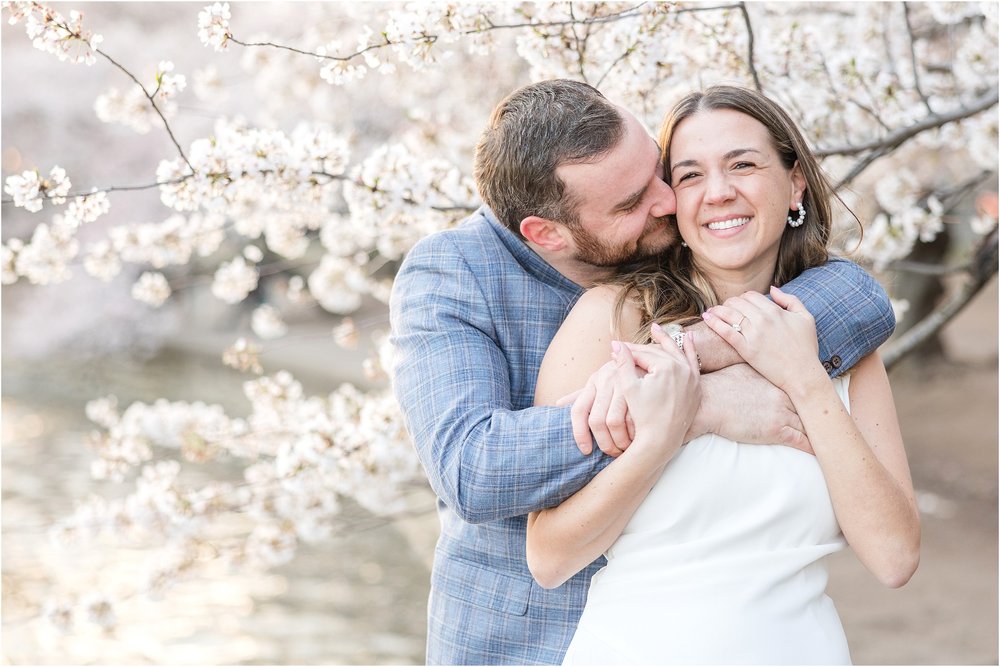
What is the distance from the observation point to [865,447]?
1.81 m

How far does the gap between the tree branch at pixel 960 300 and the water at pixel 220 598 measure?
7.39 feet

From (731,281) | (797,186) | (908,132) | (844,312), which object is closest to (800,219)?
(797,186)

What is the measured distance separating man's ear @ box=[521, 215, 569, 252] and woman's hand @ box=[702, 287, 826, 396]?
1.27 feet

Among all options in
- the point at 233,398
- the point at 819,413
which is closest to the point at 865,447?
the point at 819,413

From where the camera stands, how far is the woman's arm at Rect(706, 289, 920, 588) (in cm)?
179

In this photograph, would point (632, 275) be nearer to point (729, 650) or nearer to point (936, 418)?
point (729, 650)

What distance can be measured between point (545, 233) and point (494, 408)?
19.0 inches

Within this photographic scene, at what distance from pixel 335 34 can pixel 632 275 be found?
505 cm

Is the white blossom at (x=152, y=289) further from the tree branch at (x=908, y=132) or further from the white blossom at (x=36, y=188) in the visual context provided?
the tree branch at (x=908, y=132)

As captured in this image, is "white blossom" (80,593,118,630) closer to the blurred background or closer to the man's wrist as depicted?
the blurred background

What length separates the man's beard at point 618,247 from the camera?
2.13 m

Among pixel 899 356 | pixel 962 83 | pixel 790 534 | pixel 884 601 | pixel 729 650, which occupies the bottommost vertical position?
pixel 884 601

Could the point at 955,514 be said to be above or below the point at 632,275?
below

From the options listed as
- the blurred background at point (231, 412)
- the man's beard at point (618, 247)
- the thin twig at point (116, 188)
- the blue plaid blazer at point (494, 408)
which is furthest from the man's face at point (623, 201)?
the blurred background at point (231, 412)
